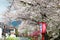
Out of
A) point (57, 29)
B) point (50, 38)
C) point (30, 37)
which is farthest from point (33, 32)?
point (57, 29)

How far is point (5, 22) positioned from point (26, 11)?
904 mm

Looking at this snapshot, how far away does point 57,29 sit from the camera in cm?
623

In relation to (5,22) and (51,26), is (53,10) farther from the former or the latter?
(5,22)

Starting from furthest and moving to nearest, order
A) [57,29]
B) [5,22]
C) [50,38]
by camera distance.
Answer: [5,22] < [50,38] < [57,29]

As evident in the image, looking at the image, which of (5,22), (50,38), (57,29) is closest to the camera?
(57,29)

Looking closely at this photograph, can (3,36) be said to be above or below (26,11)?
below

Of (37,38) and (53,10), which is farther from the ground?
(53,10)

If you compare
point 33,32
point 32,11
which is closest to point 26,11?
point 32,11

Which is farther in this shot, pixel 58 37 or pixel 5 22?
pixel 5 22

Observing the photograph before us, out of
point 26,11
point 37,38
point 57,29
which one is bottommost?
point 37,38

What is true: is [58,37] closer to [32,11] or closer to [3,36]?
[32,11]

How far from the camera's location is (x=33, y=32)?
7.10m

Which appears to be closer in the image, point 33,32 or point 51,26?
point 51,26

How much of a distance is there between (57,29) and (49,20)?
0.42 m
